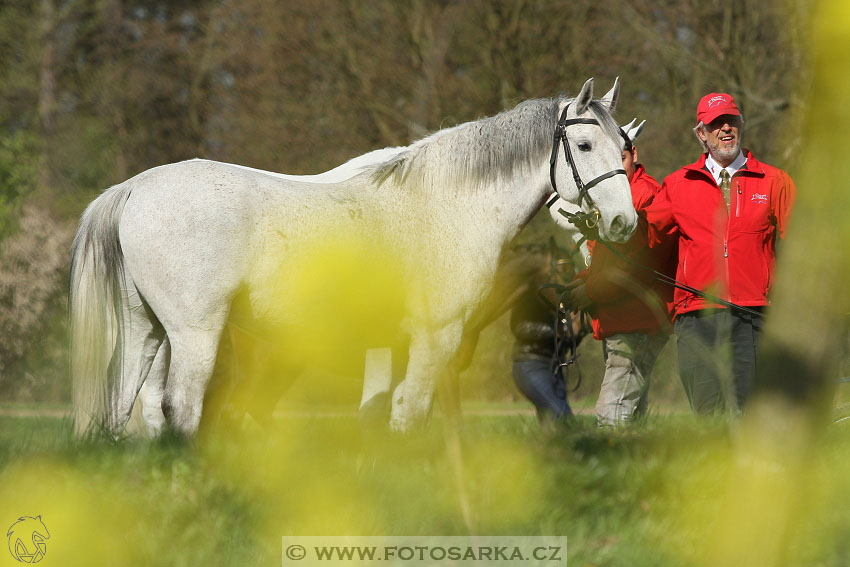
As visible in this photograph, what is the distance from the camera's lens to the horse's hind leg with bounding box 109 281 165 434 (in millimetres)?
5816

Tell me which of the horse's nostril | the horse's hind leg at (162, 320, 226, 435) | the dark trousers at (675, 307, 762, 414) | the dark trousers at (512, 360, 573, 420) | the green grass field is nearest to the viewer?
the green grass field

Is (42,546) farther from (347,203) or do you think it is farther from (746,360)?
(746,360)

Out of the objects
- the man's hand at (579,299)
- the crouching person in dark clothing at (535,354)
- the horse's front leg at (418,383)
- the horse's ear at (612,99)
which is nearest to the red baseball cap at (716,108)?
the horse's ear at (612,99)

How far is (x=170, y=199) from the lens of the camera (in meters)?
5.55

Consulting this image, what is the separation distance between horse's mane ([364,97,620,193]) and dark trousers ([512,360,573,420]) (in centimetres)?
293

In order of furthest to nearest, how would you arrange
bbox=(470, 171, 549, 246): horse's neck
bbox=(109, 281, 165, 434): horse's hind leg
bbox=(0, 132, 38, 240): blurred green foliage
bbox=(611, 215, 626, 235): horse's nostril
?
1. bbox=(0, 132, 38, 240): blurred green foliage
2. bbox=(470, 171, 549, 246): horse's neck
3. bbox=(611, 215, 626, 235): horse's nostril
4. bbox=(109, 281, 165, 434): horse's hind leg

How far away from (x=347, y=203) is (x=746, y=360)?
2.07 meters

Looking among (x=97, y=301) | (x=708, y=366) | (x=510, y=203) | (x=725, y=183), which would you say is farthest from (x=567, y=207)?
Answer: (x=97, y=301)

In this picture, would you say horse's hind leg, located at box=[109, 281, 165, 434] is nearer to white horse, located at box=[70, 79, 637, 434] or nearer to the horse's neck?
white horse, located at box=[70, 79, 637, 434]

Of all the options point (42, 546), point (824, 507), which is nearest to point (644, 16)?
point (824, 507)

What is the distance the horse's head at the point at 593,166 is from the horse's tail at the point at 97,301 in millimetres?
2178

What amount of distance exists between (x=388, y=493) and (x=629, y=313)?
9.88 ft

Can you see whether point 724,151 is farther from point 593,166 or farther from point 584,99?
point 584,99

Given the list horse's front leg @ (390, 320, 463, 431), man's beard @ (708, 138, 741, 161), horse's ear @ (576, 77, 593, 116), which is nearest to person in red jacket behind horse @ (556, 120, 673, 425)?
horse's ear @ (576, 77, 593, 116)
